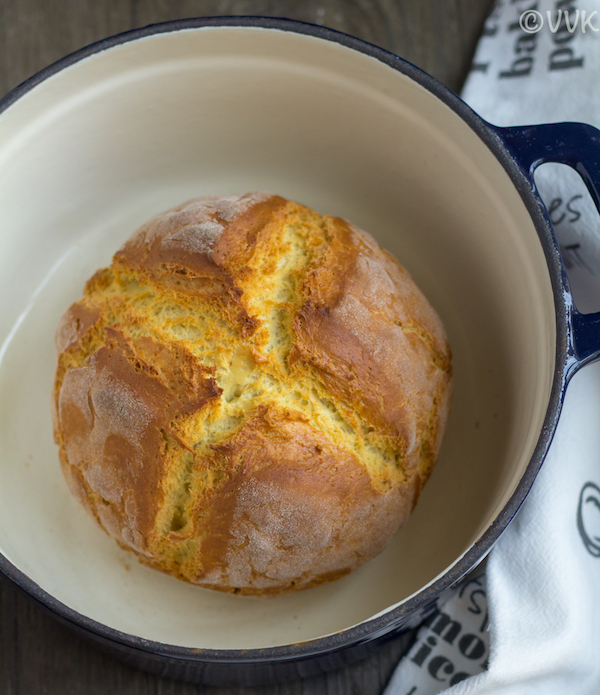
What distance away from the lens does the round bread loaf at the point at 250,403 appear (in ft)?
3.19

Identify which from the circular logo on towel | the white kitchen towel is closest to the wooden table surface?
the white kitchen towel

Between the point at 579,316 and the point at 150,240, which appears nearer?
the point at 579,316

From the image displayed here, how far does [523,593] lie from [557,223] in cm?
69

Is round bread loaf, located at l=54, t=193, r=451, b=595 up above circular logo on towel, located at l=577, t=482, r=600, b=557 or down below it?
above

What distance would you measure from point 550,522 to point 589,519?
0.29 feet

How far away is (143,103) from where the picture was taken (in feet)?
4.22

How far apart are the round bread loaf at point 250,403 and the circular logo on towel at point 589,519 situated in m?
0.35

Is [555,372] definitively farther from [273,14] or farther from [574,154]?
[273,14]

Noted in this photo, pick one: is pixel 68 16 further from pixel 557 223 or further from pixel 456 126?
pixel 557 223

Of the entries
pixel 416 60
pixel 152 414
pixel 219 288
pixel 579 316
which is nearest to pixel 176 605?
pixel 152 414

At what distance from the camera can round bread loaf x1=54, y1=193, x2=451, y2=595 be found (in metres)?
0.97

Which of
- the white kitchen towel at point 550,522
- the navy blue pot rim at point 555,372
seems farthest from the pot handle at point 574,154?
the white kitchen towel at point 550,522

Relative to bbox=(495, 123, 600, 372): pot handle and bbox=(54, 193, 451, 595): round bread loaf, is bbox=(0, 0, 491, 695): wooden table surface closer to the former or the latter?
bbox=(495, 123, 600, 372): pot handle

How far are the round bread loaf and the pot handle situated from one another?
24 cm
